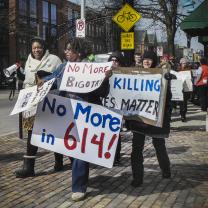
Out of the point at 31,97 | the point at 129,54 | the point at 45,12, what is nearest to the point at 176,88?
the point at 129,54

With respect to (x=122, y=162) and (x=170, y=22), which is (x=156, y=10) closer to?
(x=170, y=22)

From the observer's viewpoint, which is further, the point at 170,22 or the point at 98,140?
the point at 170,22

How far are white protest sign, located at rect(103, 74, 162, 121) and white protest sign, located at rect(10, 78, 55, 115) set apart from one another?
86cm

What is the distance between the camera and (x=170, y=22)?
24.2 m

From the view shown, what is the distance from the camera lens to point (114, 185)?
21.2 feet

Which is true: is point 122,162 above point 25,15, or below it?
below

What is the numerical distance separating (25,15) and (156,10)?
34811mm

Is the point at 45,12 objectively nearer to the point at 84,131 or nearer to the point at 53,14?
the point at 53,14

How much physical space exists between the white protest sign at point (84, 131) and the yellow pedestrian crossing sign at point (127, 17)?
6609 millimetres

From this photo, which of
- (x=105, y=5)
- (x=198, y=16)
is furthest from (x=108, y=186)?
(x=105, y=5)

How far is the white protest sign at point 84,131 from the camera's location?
18.8ft

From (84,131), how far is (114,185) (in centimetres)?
106

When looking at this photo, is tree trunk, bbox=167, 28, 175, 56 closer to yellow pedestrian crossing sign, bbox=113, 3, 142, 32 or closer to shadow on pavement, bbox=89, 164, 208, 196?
yellow pedestrian crossing sign, bbox=113, 3, 142, 32

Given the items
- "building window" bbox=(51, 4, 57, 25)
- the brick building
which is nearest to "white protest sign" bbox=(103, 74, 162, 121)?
the brick building
